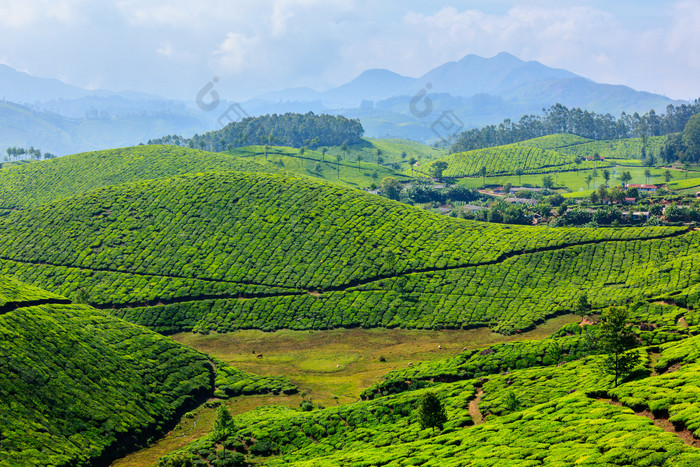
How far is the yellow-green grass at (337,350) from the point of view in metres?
81.0

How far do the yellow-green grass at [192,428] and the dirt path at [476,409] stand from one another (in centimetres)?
2411

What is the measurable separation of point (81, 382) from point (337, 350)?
40.4 meters

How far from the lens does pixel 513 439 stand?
4453 cm

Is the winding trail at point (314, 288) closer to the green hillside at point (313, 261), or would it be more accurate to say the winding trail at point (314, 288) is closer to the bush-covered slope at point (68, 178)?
the green hillside at point (313, 261)

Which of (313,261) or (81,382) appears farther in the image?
(313,261)

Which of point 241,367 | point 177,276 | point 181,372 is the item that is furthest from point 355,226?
point 181,372

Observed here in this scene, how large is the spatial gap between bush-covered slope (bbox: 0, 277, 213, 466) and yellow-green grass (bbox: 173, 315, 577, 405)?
39.0 feet

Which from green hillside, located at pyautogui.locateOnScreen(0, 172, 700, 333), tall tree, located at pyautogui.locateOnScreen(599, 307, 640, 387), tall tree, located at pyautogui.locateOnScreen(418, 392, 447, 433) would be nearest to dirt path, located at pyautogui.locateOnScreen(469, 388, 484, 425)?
tall tree, located at pyautogui.locateOnScreen(418, 392, 447, 433)

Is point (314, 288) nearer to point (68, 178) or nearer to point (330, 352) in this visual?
point (330, 352)

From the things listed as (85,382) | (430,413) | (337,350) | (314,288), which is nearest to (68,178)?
(314,288)

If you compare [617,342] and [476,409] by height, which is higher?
[617,342]

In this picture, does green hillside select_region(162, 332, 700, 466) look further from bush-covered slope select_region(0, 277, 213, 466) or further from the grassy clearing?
bush-covered slope select_region(0, 277, 213, 466)

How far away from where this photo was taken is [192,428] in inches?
2606

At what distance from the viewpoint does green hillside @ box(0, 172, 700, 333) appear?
102 meters
